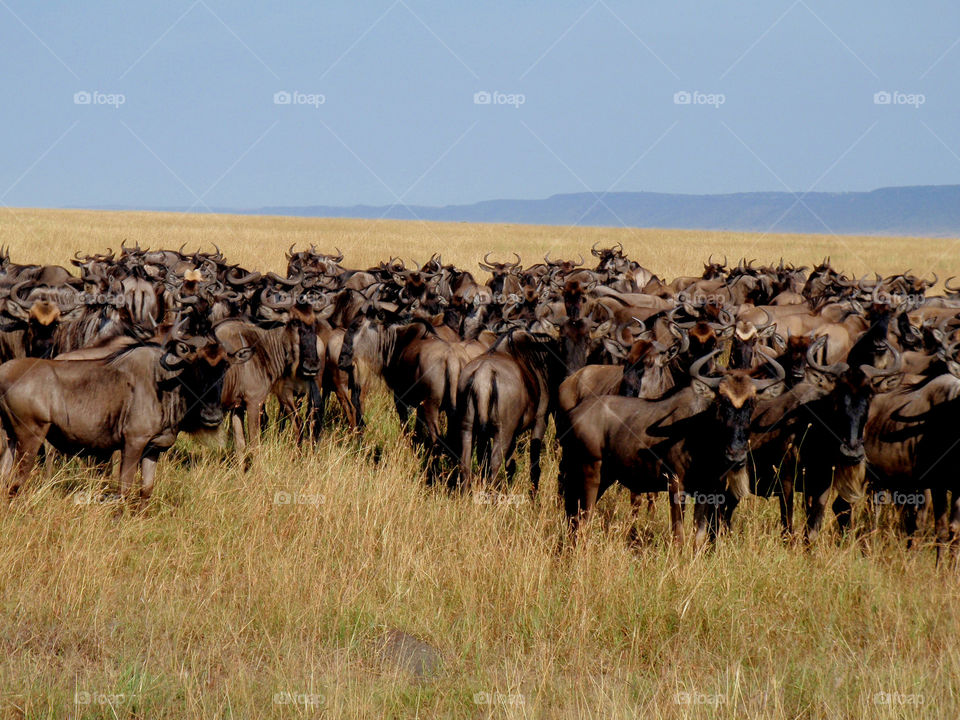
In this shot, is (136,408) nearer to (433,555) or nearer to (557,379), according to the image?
(433,555)

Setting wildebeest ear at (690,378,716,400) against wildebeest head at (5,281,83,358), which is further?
wildebeest head at (5,281,83,358)

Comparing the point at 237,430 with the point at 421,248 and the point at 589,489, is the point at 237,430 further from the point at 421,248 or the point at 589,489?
the point at 421,248

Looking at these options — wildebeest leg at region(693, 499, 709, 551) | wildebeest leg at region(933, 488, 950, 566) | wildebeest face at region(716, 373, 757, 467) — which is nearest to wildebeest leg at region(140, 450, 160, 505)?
wildebeest leg at region(693, 499, 709, 551)

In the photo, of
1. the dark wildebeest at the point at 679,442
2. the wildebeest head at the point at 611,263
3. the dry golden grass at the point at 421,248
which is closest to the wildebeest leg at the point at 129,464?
the dark wildebeest at the point at 679,442

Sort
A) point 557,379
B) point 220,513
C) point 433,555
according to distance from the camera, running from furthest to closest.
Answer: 1. point 557,379
2. point 220,513
3. point 433,555

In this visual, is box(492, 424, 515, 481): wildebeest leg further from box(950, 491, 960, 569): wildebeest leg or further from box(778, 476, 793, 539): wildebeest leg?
box(950, 491, 960, 569): wildebeest leg

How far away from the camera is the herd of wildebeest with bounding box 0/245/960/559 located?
751 centimetres

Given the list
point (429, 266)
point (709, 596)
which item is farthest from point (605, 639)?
point (429, 266)

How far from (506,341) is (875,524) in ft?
12.6

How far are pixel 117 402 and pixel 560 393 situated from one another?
369 cm

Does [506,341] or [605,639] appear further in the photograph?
[506,341]

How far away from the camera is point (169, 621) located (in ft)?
19.5

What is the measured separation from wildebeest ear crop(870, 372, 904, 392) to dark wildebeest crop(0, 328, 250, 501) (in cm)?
541

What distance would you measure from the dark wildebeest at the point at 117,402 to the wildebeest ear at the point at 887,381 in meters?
5.41
